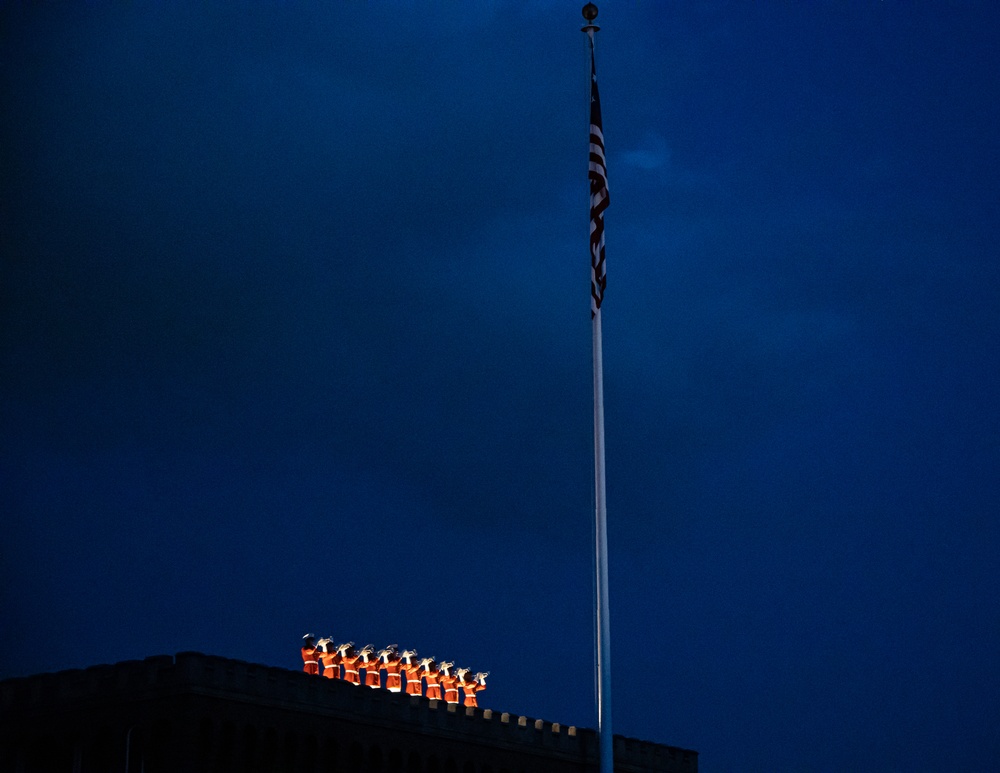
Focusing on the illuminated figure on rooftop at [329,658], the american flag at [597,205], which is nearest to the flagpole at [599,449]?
the american flag at [597,205]

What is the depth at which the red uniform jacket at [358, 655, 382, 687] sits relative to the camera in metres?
59.7

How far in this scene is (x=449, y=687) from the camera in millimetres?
63750

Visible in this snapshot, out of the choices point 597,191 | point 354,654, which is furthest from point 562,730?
point 597,191

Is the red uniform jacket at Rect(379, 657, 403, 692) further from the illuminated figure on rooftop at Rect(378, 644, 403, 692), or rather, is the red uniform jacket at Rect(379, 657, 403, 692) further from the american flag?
the american flag

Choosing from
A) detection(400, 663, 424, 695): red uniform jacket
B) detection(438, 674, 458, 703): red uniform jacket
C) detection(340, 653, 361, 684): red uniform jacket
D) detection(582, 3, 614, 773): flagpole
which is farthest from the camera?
detection(438, 674, 458, 703): red uniform jacket

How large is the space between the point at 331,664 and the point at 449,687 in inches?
277

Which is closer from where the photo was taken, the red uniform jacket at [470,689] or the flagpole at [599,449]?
the flagpole at [599,449]

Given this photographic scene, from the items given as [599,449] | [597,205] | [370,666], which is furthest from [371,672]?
[597,205]

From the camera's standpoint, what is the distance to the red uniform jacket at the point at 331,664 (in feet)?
192

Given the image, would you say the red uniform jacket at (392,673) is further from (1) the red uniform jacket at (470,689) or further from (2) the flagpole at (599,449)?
(2) the flagpole at (599,449)

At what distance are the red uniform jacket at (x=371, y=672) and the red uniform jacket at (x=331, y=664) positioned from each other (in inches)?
53.7

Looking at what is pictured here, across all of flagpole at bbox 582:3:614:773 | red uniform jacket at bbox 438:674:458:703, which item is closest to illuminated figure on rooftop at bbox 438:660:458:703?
red uniform jacket at bbox 438:674:458:703

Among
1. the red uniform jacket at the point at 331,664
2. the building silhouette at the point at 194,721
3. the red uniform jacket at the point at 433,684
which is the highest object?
the red uniform jacket at the point at 433,684

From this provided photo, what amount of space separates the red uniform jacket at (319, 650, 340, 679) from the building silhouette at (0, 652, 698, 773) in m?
3.37
